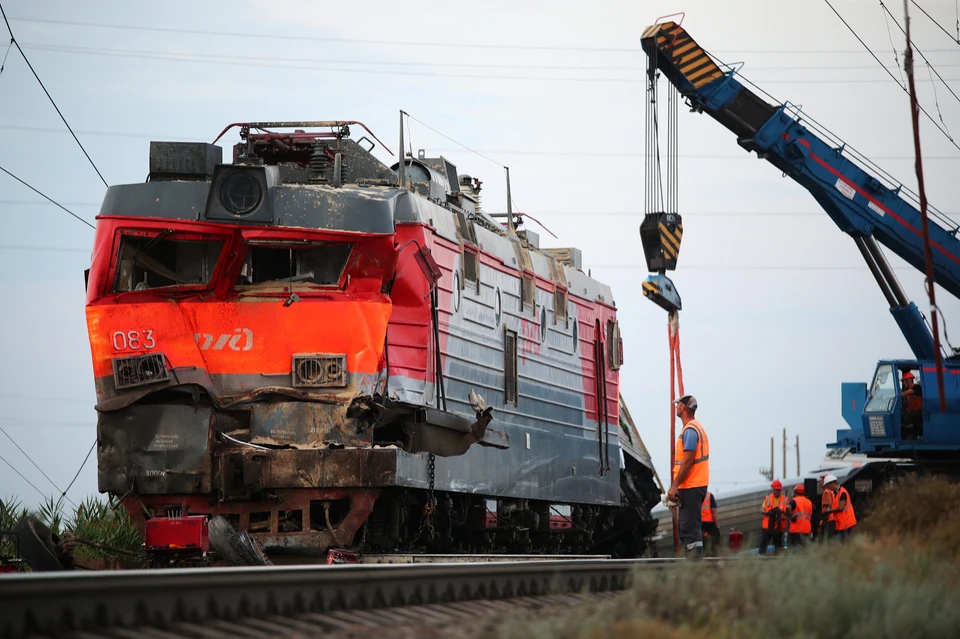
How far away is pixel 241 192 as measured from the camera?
12078mm

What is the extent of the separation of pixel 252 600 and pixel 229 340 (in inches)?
264

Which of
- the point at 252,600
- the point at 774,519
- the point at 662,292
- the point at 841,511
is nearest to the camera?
the point at 252,600

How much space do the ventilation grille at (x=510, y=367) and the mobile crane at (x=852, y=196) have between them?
35.4 ft

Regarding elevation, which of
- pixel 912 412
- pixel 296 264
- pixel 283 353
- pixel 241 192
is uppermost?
pixel 241 192

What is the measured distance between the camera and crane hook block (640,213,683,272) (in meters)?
22.7

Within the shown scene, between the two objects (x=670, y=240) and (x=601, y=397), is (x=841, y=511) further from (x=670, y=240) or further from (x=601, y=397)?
(x=670, y=240)

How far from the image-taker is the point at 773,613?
19.6 ft

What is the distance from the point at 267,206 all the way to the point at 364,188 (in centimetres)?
107

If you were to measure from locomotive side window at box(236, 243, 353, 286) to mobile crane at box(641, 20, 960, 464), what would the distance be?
1381cm

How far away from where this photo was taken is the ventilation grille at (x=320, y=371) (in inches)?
479

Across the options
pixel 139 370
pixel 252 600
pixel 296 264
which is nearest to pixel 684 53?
pixel 296 264

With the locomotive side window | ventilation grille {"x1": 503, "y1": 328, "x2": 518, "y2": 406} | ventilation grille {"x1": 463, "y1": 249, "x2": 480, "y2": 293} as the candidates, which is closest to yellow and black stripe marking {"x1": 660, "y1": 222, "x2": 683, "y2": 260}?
ventilation grille {"x1": 503, "y1": 328, "x2": 518, "y2": 406}

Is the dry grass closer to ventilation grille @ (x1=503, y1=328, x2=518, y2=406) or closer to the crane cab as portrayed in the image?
ventilation grille @ (x1=503, y1=328, x2=518, y2=406)

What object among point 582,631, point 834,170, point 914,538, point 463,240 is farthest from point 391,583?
point 834,170
